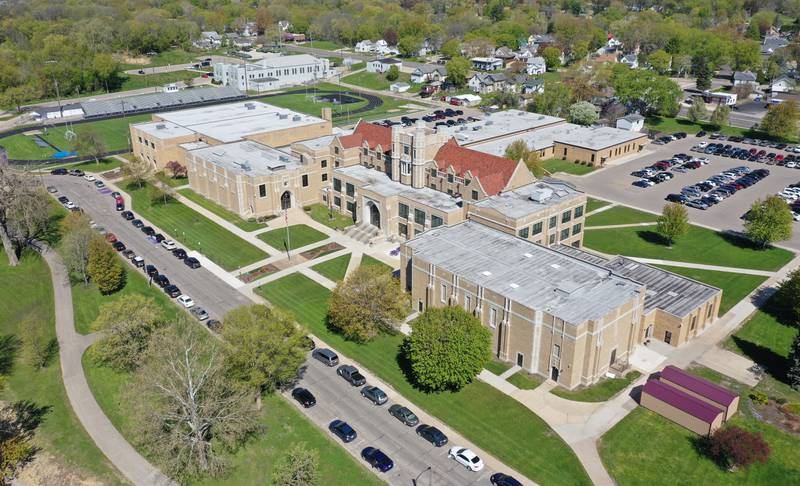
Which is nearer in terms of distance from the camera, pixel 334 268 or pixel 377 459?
pixel 377 459

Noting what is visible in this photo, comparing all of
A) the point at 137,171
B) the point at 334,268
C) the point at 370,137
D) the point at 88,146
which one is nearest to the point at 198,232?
the point at 334,268

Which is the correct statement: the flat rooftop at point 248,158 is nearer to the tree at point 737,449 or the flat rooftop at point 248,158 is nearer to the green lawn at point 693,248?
the green lawn at point 693,248

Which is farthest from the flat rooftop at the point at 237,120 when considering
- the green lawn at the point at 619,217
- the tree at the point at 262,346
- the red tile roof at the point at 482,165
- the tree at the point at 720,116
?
the tree at the point at 720,116

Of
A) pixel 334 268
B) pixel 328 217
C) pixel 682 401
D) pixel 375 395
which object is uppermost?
pixel 328 217

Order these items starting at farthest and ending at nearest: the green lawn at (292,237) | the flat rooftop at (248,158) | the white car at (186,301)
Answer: the flat rooftop at (248,158)
the green lawn at (292,237)
the white car at (186,301)

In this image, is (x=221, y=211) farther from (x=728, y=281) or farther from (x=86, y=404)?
(x=728, y=281)

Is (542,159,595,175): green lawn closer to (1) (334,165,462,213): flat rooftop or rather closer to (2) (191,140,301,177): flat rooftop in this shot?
(1) (334,165,462,213): flat rooftop

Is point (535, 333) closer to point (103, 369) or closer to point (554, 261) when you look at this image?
point (554, 261)
